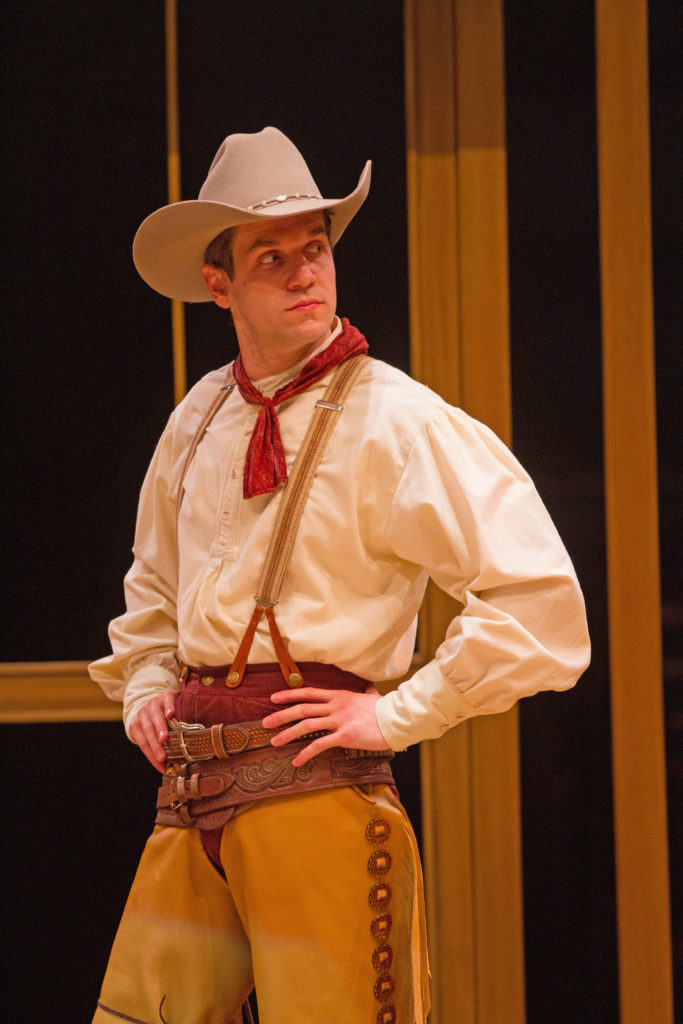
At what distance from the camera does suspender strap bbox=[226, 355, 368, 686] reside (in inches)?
63.6

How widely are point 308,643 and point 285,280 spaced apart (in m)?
0.57

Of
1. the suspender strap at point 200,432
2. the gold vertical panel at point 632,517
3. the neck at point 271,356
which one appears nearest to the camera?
the neck at point 271,356

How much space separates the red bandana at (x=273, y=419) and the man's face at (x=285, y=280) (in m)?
0.04

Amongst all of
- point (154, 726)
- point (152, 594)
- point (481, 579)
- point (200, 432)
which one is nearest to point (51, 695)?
point (152, 594)

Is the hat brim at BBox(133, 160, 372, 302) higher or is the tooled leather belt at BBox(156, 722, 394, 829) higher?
the hat brim at BBox(133, 160, 372, 302)

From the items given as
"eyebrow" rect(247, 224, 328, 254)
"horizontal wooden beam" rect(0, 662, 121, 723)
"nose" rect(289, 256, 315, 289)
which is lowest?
"horizontal wooden beam" rect(0, 662, 121, 723)

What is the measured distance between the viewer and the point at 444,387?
244 cm

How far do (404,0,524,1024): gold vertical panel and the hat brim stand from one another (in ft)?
2.05

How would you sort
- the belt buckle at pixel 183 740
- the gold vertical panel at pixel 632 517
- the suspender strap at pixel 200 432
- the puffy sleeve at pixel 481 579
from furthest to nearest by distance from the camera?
the gold vertical panel at pixel 632 517 → the suspender strap at pixel 200 432 → the belt buckle at pixel 183 740 → the puffy sleeve at pixel 481 579

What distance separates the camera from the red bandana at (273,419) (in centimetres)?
166

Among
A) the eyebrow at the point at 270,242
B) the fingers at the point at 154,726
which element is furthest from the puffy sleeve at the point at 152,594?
the eyebrow at the point at 270,242

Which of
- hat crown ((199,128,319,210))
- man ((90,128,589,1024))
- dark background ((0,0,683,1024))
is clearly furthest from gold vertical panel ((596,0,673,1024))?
hat crown ((199,128,319,210))

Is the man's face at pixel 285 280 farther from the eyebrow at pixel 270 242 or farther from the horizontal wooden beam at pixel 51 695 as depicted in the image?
the horizontal wooden beam at pixel 51 695

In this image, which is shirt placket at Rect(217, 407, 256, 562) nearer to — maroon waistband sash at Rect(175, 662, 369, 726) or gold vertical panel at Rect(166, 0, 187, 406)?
maroon waistband sash at Rect(175, 662, 369, 726)
